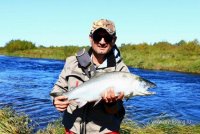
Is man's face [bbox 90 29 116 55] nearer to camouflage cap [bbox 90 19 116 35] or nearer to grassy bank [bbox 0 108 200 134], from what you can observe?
camouflage cap [bbox 90 19 116 35]

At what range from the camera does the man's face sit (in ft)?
11.7

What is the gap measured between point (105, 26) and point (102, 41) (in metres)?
0.14

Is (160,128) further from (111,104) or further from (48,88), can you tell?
(48,88)

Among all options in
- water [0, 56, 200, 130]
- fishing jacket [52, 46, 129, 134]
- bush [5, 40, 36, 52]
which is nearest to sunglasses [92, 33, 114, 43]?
fishing jacket [52, 46, 129, 134]

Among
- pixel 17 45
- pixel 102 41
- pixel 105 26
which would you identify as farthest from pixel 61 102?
pixel 17 45

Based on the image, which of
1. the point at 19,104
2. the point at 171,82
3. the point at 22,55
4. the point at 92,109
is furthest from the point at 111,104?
the point at 22,55

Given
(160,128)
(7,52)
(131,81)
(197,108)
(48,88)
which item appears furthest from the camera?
(7,52)

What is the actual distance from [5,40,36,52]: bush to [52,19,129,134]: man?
64487 mm

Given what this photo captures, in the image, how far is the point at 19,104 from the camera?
1373cm

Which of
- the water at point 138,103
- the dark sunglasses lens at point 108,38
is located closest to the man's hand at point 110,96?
the dark sunglasses lens at point 108,38

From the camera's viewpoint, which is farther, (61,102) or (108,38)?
(108,38)

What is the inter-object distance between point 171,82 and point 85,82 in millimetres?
20113

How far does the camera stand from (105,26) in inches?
140

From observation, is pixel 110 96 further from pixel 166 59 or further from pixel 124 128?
pixel 166 59
